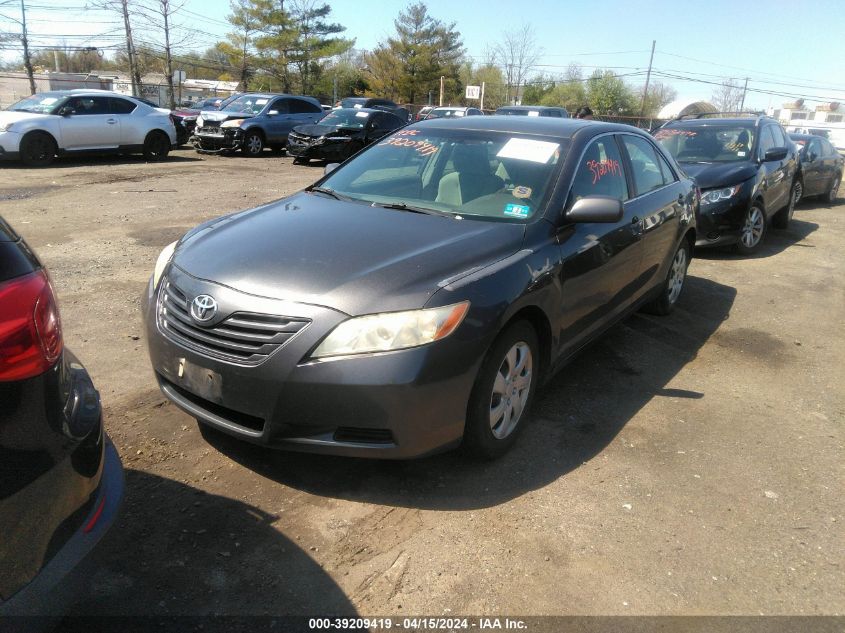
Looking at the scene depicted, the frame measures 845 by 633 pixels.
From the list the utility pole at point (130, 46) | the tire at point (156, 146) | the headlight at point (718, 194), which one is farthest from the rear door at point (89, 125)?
the utility pole at point (130, 46)

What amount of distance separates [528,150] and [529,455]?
6.07 ft

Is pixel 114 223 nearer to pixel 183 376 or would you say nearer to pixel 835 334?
pixel 183 376

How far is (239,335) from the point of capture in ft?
8.96

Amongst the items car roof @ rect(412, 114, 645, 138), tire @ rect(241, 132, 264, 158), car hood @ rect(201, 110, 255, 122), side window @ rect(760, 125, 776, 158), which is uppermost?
car roof @ rect(412, 114, 645, 138)

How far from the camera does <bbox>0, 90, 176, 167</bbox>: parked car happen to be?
13.4m

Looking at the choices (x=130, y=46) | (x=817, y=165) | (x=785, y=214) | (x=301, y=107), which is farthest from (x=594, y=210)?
(x=130, y=46)

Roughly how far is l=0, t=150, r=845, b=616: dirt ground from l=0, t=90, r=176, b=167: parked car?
411 inches

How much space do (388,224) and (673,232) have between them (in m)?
2.84

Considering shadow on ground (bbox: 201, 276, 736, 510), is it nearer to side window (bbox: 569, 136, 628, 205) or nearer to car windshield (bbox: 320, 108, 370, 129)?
side window (bbox: 569, 136, 628, 205)

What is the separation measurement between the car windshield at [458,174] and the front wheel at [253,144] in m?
14.7

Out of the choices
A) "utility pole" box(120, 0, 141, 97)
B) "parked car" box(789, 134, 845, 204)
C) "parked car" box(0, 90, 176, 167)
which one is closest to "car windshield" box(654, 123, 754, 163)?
"parked car" box(789, 134, 845, 204)

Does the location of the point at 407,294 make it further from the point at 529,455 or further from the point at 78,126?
the point at 78,126

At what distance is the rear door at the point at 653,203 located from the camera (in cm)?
466

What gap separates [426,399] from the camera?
2693mm
